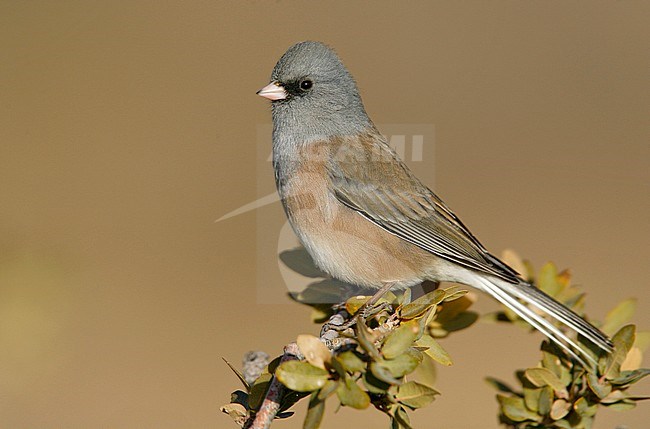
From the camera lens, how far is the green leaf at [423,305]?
1297mm

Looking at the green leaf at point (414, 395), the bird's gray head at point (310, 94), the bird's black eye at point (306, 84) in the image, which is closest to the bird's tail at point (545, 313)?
the green leaf at point (414, 395)

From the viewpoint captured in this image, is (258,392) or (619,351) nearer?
(258,392)

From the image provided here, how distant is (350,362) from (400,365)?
0.25 ft

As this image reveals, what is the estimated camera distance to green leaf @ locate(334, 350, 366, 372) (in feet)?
3.24

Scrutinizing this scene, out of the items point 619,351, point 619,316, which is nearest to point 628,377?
point 619,351

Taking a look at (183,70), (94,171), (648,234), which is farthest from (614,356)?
(183,70)

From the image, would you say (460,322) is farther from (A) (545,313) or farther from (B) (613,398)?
(B) (613,398)

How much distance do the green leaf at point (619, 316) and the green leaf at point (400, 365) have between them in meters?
0.67

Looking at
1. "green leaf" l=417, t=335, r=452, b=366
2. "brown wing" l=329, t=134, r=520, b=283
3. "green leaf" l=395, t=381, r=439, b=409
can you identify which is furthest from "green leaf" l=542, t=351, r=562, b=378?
"brown wing" l=329, t=134, r=520, b=283

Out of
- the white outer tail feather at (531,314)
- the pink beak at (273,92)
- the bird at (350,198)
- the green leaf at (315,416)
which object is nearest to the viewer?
the green leaf at (315,416)

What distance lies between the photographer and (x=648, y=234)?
4.16 metres

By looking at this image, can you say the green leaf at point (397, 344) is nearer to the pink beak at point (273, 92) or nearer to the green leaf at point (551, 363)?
the green leaf at point (551, 363)

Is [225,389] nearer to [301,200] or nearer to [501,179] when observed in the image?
[301,200]

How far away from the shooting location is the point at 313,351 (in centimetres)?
102
